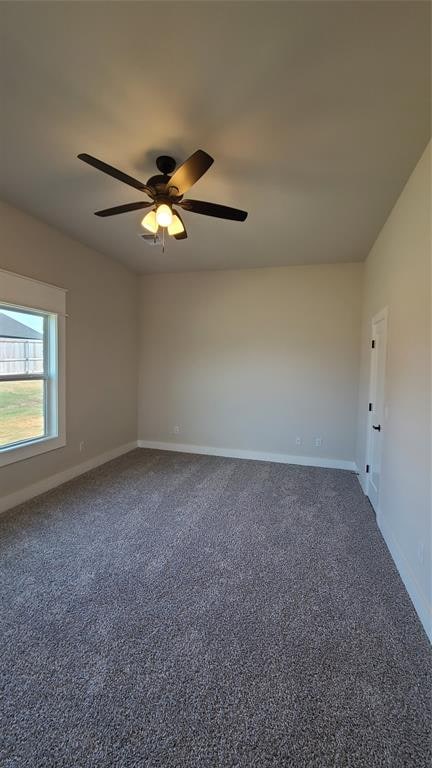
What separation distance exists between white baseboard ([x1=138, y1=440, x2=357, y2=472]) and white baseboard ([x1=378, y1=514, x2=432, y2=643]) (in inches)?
76.7

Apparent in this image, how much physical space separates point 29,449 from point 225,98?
3472 millimetres

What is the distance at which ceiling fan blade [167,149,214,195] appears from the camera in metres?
1.80

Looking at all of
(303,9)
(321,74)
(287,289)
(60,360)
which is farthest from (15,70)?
(287,289)

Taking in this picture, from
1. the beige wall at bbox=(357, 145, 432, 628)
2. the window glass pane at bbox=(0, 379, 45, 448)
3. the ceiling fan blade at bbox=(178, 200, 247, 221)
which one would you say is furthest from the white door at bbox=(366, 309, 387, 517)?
the window glass pane at bbox=(0, 379, 45, 448)

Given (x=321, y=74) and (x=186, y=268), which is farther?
(x=186, y=268)

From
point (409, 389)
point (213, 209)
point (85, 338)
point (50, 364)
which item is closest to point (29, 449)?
point (50, 364)

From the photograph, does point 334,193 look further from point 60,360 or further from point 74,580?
point 74,580

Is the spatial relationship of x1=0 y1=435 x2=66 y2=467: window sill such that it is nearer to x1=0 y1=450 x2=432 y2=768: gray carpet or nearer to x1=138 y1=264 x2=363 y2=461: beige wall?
x1=0 y1=450 x2=432 y2=768: gray carpet

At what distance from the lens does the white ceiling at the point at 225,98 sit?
1.44 metres

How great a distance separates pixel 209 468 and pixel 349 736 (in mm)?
3373

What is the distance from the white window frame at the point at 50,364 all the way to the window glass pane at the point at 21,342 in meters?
0.06

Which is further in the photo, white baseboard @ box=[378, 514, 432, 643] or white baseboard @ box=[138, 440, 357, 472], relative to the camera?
white baseboard @ box=[138, 440, 357, 472]

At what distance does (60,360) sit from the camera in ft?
12.7

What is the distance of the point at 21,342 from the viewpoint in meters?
3.50
